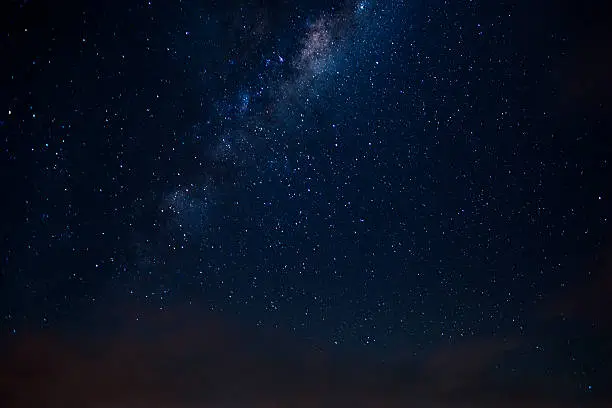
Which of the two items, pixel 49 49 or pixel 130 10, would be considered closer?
pixel 49 49

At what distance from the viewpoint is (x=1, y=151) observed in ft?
12.4

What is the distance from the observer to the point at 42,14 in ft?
10.4

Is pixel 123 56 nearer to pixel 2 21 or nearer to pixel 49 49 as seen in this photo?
pixel 49 49

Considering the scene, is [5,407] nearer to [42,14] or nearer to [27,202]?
[27,202]

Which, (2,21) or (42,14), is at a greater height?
(42,14)

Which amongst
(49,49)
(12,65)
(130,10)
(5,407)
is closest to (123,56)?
(130,10)

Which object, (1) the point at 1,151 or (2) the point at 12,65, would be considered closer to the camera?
(2) the point at 12,65

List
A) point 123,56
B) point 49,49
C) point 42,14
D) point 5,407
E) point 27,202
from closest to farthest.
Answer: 1. point 42,14
2. point 49,49
3. point 123,56
4. point 27,202
5. point 5,407

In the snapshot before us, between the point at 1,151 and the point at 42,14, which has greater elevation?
the point at 42,14

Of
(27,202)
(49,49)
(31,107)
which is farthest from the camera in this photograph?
(27,202)

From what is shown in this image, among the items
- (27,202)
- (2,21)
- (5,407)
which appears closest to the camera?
(2,21)

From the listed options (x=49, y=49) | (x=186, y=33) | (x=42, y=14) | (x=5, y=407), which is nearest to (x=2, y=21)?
(x=42, y=14)

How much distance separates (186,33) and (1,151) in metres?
2.06

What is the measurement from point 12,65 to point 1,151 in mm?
934
